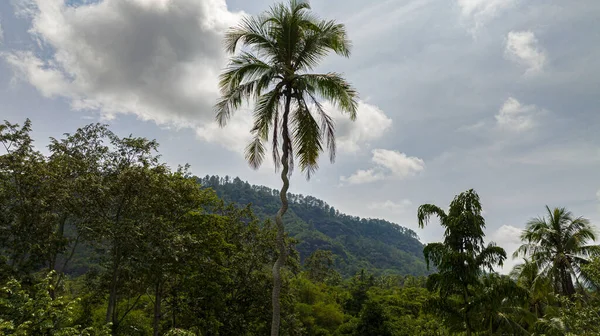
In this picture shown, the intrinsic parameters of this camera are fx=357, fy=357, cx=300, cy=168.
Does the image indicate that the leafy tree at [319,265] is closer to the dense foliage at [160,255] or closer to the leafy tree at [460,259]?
the dense foliage at [160,255]

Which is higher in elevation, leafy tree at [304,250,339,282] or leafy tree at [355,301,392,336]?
leafy tree at [304,250,339,282]

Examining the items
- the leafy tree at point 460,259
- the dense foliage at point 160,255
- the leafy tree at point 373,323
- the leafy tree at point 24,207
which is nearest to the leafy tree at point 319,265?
the leafy tree at point 373,323

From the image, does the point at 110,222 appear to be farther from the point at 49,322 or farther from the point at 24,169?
the point at 49,322

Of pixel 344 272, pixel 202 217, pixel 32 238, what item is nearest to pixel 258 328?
pixel 202 217

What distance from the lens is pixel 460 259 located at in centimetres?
1235

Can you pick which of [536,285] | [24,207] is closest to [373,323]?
[536,285]

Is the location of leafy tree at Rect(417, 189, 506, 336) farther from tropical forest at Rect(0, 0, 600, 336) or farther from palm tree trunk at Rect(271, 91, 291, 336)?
palm tree trunk at Rect(271, 91, 291, 336)

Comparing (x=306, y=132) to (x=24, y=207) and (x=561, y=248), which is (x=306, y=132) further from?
(x=561, y=248)

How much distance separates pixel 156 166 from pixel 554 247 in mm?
21241

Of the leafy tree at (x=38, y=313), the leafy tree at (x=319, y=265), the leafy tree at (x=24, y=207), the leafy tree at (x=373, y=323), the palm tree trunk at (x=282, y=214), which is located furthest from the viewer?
the leafy tree at (x=319, y=265)

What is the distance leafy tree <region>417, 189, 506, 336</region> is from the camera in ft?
41.0

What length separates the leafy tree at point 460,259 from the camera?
1250 cm

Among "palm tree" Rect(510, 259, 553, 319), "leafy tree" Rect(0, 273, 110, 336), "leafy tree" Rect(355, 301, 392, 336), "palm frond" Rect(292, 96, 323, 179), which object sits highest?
"palm frond" Rect(292, 96, 323, 179)

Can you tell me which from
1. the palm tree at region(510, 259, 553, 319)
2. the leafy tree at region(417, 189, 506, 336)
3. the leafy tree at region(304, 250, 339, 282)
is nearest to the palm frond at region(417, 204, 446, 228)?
the leafy tree at region(417, 189, 506, 336)
